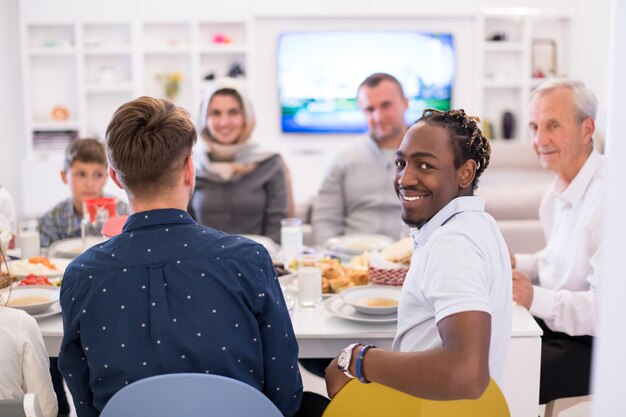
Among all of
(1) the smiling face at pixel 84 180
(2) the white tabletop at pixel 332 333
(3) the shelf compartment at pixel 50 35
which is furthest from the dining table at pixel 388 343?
(3) the shelf compartment at pixel 50 35

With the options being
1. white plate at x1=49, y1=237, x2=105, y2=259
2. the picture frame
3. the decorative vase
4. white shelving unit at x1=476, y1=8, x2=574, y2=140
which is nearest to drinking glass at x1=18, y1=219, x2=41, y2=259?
white plate at x1=49, y1=237, x2=105, y2=259

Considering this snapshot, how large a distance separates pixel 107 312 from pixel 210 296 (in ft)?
0.64

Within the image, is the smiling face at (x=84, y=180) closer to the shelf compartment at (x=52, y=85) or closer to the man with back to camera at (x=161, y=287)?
the man with back to camera at (x=161, y=287)

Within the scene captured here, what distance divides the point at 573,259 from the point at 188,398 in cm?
143

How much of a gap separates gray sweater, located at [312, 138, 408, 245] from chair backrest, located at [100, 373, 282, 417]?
2040 millimetres

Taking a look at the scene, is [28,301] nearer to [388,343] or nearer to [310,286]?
[310,286]

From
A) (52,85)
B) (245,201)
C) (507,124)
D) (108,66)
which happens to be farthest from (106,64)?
(245,201)

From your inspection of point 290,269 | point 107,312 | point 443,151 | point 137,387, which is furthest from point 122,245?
point 290,269

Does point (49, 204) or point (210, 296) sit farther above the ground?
point (210, 296)

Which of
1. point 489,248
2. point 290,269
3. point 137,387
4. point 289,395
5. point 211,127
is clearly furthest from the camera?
point 211,127

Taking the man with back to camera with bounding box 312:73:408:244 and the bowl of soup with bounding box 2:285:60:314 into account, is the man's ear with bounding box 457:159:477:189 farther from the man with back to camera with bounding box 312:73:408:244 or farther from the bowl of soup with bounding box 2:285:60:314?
the man with back to camera with bounding box 312:73:408:244

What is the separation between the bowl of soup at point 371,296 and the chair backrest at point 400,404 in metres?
0.48

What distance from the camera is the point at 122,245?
133 centimetres

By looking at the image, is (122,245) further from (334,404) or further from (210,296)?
(334,404)
